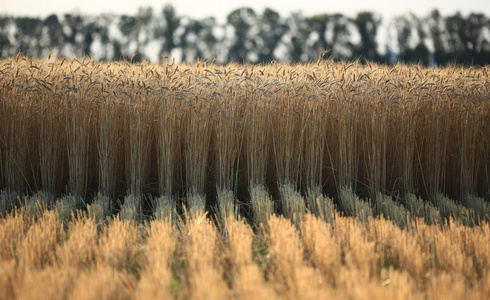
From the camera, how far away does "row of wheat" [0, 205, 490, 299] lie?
81.0 inches

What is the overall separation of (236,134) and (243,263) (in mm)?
2440

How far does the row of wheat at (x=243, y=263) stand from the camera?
2057 millimetres

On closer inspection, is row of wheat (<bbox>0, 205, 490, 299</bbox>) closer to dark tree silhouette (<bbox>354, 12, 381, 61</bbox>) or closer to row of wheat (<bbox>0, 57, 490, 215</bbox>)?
row of wheat (<bbox>0, 57, 490, 215</bbox>)

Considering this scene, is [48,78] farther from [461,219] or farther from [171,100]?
[461,219]

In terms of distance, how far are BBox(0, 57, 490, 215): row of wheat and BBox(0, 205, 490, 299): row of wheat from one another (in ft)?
4.38

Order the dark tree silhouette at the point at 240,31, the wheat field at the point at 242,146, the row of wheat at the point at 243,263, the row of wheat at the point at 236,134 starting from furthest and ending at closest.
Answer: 1. the dark tree silhouette at the point at 240,31
2. the row of wheat at the point at 236,134
3. the wheat field at the point at 242,146
4. the row of wheat at the point at 243,263

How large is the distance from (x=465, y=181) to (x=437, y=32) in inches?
779

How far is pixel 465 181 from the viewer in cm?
476

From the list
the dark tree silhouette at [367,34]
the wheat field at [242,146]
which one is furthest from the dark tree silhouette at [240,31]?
the wheat field at [242,146]

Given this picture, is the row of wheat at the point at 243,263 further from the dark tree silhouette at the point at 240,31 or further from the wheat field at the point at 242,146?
the dark tree silhouette at the point at 240,31

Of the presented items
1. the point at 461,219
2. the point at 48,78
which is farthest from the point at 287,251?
the point at 48,78

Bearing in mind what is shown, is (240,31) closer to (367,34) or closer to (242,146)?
(367,34)

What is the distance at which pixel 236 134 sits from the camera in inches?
187

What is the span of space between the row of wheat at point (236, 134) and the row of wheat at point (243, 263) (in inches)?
52.6
